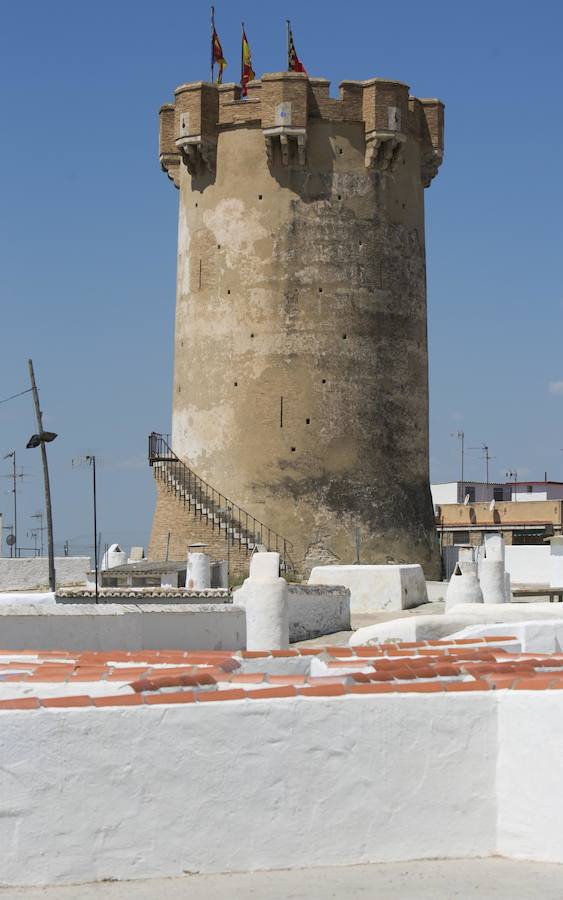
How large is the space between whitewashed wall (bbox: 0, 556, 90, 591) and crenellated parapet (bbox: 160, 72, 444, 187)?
10.3m

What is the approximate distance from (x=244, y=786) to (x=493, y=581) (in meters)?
15.8

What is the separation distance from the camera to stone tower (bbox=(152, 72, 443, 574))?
30188 mm

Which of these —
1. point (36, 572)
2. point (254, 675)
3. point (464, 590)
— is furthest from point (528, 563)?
point (254, 675)

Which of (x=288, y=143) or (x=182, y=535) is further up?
(x=288, y=143)

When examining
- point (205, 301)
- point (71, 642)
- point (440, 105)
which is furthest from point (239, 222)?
point (71, 642)

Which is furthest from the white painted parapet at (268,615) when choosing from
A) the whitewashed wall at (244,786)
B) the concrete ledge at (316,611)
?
the concrete ledge at (316,611)

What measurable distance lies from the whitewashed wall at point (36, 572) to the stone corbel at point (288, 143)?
11.2 m

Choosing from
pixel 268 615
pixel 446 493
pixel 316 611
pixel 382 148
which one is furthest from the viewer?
pixel 446 493

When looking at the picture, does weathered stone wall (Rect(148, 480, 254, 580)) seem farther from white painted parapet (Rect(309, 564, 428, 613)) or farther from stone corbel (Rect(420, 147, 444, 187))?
stone corbel (Rect(420, 147, 444, 187))

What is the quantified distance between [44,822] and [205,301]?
83.7 feet

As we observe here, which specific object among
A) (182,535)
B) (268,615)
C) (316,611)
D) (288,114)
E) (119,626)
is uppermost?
(288,114)

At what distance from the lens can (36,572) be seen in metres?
33.7

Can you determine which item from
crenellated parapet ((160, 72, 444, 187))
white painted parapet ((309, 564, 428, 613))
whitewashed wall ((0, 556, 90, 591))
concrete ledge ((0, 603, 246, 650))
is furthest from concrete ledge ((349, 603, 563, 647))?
whitewashed wall ((0, 556, 90, 591))

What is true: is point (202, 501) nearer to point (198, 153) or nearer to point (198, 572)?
point (198, 572)
